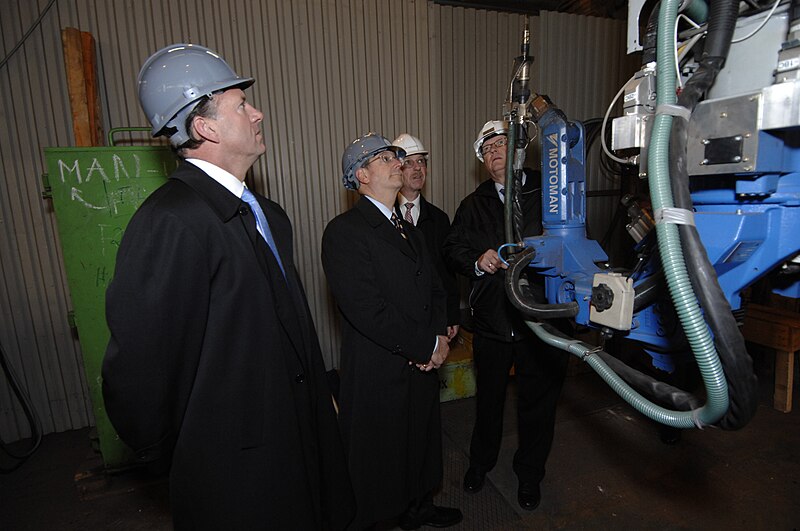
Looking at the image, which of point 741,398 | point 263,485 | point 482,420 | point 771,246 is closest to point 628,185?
point 482,420

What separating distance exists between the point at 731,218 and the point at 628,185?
10.8 ft

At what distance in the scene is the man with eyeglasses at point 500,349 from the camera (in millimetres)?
2184

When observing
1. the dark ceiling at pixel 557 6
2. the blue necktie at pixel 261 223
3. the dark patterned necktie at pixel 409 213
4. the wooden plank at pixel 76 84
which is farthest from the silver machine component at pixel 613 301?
the dark ceiling at pixel 557 6

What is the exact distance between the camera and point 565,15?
3.74 metres

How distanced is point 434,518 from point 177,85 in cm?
217

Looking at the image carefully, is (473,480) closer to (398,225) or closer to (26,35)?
(398,225)

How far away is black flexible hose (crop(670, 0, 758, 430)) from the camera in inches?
30.5

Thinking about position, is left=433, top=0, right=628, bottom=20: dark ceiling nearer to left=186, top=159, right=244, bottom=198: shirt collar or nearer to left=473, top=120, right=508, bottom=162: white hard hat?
left=473, top=120, right=508, bottom=162: white hard hat

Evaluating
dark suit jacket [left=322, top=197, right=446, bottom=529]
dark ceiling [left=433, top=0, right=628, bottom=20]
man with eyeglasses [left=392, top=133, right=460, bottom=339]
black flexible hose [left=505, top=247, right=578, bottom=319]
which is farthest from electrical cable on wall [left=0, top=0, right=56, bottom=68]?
black flexible hose [left=505, top=247, right=578, bottom=319]

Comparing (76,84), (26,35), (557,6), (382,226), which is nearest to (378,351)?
(382,226)

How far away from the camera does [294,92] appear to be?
3189mm

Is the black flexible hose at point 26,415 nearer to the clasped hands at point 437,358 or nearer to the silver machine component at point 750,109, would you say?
the clasped hands at point 437,358

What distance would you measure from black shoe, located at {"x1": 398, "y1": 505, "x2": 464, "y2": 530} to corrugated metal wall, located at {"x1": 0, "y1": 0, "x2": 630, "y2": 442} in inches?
68.0

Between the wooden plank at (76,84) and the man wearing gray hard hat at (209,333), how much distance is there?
171cm
